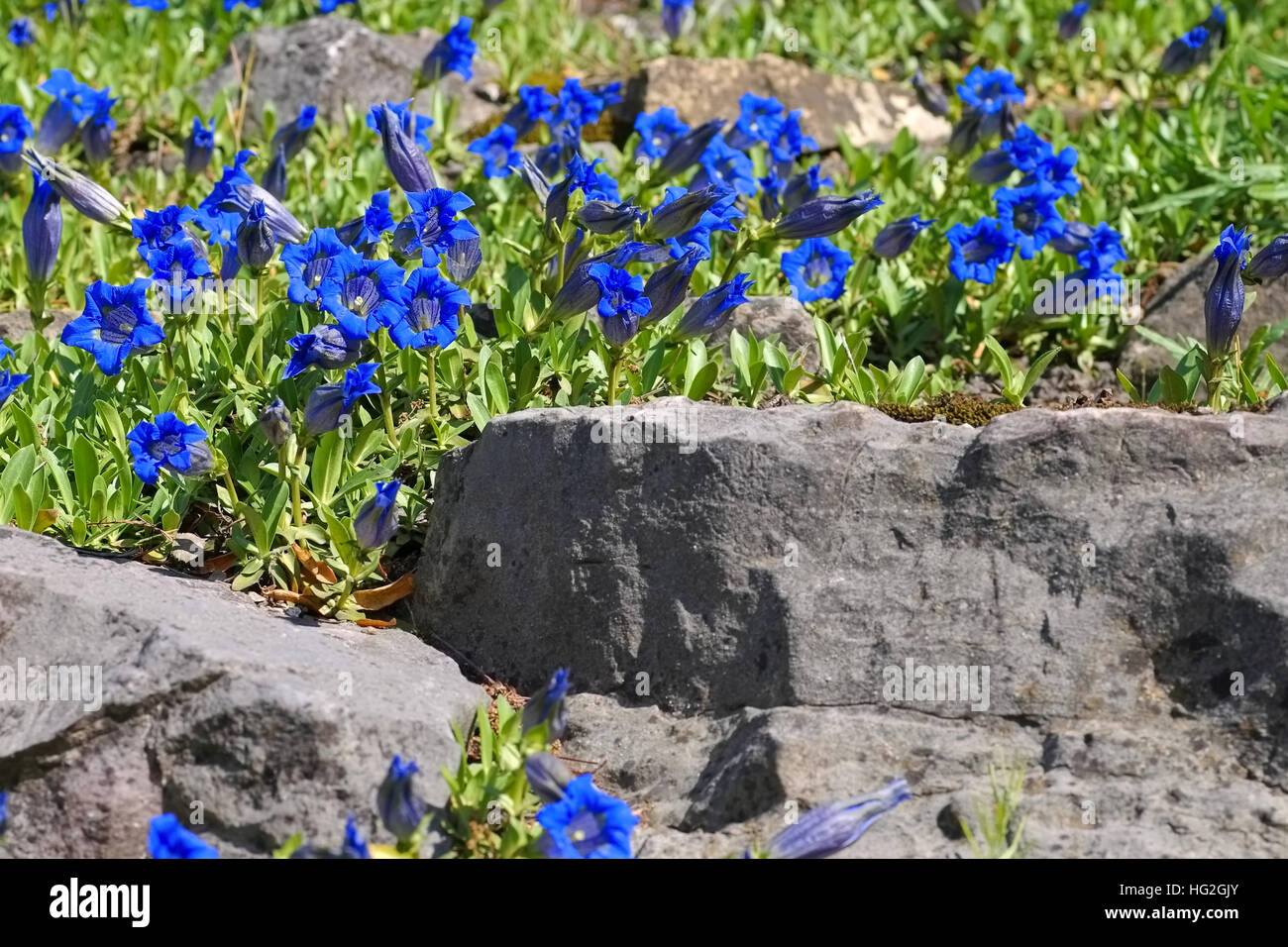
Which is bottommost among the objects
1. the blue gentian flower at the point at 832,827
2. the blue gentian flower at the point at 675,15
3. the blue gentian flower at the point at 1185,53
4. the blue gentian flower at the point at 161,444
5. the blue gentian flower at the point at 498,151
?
the blue gentian flower at the point at 832,827

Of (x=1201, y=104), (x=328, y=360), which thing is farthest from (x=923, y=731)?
(x=1201, y=104)

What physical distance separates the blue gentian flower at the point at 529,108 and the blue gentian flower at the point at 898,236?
151cm

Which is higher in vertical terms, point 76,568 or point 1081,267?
point 1081,267

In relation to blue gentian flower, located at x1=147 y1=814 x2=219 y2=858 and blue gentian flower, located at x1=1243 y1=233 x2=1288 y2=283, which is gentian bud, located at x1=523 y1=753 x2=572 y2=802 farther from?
blue gentian flower, located at x1=1243 y1=233 x2=1288 y2=283

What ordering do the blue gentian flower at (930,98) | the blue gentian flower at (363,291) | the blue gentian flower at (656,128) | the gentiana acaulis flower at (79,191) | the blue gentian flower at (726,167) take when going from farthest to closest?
the blue gentian flower at (930,98) < the blue gentian flower at (656,128) < the blue gentian flower at (726,167) < the gentiana acaulis flower at (79,191) < the blue gentian flower at (363,291)

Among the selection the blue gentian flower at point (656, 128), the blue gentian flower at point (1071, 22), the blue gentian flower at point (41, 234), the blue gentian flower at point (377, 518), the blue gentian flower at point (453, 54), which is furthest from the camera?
the blue gentian flower at point (1071, 22)

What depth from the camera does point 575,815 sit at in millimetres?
3287

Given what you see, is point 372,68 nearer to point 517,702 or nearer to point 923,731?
point 517,702

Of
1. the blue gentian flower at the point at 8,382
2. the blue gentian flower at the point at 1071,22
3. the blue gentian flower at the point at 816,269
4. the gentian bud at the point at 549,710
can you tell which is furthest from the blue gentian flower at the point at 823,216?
the blue gentian flower at the point at 1071,22

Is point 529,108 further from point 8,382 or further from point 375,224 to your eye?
point 8,382

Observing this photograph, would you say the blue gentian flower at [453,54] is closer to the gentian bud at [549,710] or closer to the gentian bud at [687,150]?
the gentian bud at [687,150]

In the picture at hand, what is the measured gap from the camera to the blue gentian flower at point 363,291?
4.17 m

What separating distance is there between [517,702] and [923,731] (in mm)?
1121

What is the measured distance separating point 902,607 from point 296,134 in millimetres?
3611
